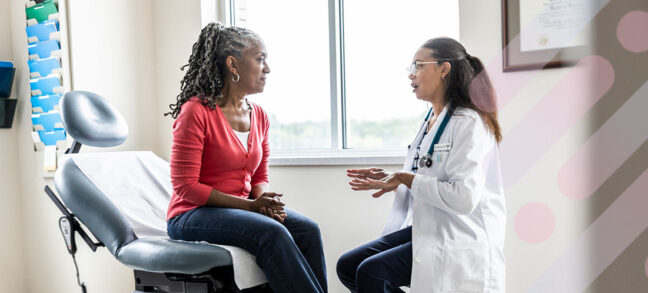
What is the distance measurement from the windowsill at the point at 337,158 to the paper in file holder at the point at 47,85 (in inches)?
40.4

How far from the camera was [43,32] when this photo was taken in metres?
2.40

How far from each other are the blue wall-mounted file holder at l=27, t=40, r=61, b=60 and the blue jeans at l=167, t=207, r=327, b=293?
4.15ft

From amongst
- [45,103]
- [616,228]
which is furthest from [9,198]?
[616,228]

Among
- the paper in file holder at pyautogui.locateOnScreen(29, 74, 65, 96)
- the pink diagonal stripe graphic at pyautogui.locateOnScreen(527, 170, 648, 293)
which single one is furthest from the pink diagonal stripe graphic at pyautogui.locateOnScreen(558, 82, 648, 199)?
the paper in file holder at pyautogui.locateOnScreen(29, 74, 65, 96)

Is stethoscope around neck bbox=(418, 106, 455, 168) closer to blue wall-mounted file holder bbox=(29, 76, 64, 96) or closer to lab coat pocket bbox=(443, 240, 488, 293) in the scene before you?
lab coat pocket bbox=(443, 240, 488, 293)

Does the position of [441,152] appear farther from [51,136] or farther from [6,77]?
[6,77]

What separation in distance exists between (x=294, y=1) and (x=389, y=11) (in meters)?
0.53

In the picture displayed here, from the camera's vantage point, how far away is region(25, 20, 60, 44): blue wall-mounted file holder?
2.36 meters

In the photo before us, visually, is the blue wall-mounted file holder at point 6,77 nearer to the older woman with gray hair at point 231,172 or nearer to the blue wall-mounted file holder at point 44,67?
the blue wall-mounted file holder at point 44,67

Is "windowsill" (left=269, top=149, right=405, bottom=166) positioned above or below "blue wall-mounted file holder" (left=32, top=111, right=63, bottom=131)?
below

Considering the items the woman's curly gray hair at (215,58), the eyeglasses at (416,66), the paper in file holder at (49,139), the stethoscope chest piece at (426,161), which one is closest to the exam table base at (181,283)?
the woman's curly gray hair at (215,58)

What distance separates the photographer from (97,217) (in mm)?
1626

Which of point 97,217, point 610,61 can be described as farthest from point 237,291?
point 610,61

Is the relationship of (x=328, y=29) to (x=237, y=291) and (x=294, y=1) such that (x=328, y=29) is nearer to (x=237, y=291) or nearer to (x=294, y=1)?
(x=294, y=1)
